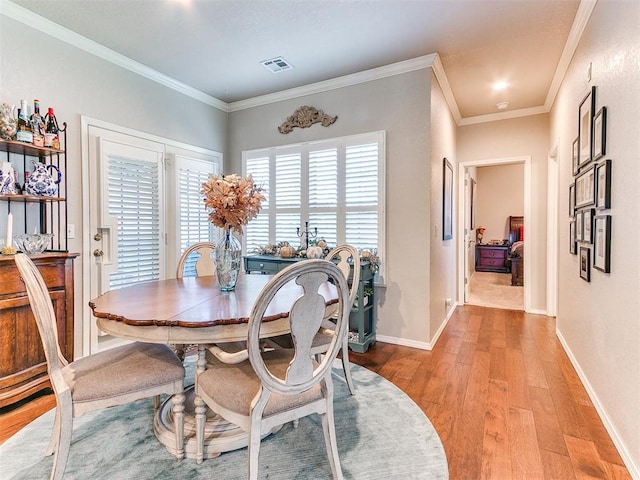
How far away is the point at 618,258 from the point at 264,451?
7.16ft

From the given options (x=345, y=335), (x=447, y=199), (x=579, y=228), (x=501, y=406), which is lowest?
(x=501, y=406)

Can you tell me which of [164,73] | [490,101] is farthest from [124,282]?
[490,101]

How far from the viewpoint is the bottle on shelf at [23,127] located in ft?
7.49

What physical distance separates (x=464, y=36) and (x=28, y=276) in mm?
3353

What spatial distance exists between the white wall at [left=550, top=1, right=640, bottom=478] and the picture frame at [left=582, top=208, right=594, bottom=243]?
256 mm

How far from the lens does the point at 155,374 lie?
5.17 feet

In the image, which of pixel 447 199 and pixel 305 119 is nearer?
pixel 305 119

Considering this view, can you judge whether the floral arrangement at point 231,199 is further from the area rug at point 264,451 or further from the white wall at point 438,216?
the white wall at point 438,216

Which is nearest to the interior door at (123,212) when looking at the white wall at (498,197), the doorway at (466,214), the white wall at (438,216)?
the white wall at (438,216)

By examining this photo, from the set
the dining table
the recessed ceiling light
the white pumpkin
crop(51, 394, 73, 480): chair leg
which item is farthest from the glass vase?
the recessed ceiling light

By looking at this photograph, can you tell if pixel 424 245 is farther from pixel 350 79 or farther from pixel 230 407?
pixel 230 407

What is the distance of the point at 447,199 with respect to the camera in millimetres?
4043

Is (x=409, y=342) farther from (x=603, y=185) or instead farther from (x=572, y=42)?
(x=572, y=42)

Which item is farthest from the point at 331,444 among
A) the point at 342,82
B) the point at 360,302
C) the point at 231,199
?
the point at 342,82
